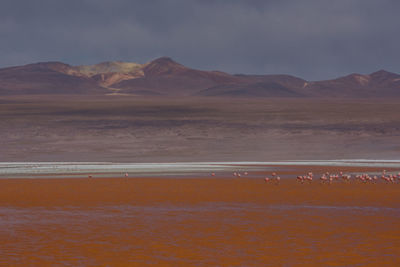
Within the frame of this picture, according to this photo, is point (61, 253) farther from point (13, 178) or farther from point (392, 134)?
point (392, 134)

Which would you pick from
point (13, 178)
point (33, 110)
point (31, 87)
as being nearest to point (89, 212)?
point (13, 178)

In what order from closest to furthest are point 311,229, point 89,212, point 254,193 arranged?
point 311,229
point 89,212
point 254,193

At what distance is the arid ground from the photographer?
2277 inches

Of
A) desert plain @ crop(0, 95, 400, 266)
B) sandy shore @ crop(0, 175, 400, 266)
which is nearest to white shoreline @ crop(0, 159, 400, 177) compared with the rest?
desert plain @ crop(0, 95, 400, 266)

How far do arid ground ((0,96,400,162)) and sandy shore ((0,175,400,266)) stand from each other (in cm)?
3062

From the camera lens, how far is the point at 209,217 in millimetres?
16984

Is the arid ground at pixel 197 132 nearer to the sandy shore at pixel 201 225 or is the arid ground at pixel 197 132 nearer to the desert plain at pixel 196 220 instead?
the desert plain at pixel 196 220

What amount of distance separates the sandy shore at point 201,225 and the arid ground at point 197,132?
30617 mm

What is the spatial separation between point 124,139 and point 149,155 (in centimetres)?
942

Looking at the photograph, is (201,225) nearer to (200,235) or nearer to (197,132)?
A: (200,235)

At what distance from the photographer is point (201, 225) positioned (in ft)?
51.1

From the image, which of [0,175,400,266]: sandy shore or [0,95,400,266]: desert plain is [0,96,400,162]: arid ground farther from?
[0,175,400,266]: sandy shore

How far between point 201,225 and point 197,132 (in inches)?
2105

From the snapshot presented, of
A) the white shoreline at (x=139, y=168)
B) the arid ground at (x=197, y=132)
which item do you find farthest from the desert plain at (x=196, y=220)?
the white shoreline at (x=139, y=168)
